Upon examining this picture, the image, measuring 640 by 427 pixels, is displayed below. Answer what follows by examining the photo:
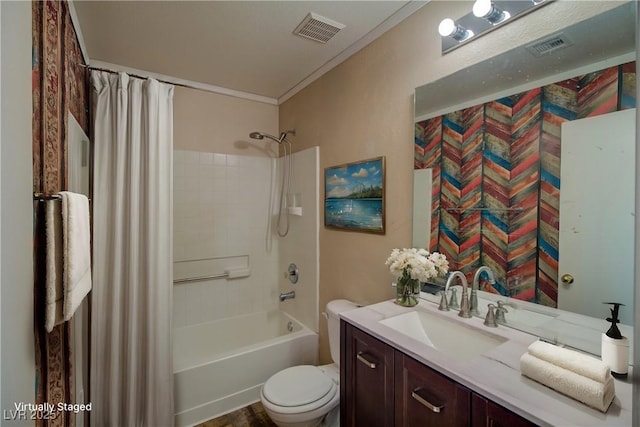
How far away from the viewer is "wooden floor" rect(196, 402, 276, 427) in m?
1.94

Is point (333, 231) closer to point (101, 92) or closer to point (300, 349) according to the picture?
point (300, 349)

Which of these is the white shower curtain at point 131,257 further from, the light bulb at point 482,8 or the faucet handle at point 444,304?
the light bulb at point 482,8

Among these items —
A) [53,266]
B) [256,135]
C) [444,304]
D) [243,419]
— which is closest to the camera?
[53,266]

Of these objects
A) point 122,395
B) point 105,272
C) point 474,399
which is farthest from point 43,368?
point 474,399

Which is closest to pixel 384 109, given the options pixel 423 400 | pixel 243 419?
pixel 423 400

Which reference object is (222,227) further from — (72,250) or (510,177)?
(510,177)

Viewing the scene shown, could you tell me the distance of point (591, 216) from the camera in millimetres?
957

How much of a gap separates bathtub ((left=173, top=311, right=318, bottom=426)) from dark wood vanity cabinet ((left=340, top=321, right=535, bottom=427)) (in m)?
1.01

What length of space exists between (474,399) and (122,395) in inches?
79.9

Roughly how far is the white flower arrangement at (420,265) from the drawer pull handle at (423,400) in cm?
52

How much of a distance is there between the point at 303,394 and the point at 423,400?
872 mm

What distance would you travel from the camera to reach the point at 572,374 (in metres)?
0.74

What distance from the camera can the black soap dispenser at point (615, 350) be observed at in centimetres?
81

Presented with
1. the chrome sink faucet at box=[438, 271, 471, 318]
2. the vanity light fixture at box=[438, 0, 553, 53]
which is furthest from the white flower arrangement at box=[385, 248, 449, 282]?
the vanity light fixture at box=[438, 0, 553, 53]
